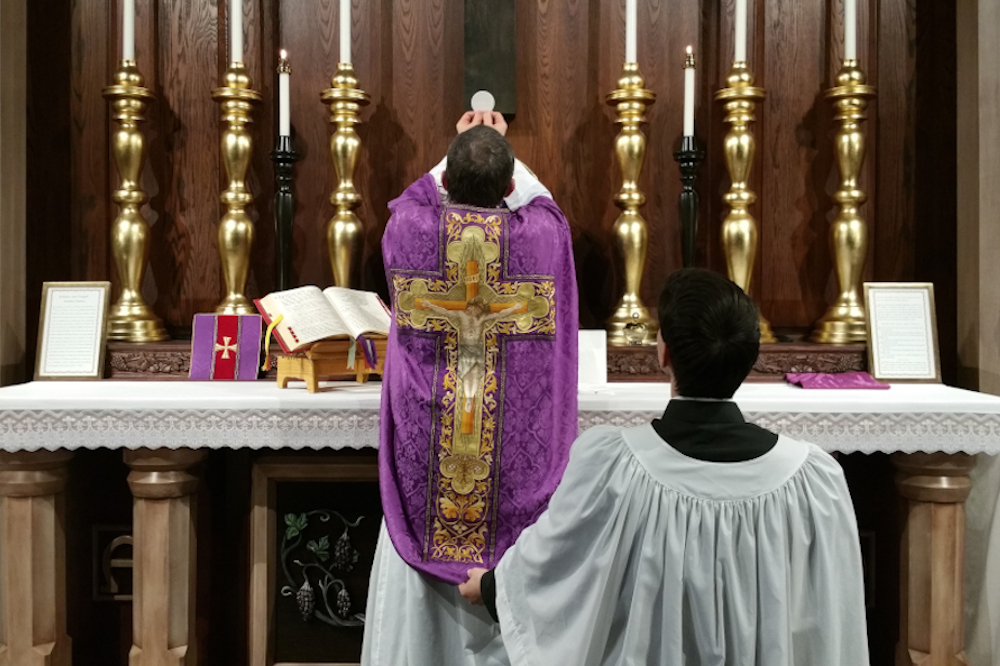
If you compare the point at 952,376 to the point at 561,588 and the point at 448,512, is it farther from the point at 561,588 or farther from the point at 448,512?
the point at 561,588

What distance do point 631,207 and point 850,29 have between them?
944mm

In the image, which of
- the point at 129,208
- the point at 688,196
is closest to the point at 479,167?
the point at 688,196

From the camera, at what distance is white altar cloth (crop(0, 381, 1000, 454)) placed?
9.46 feet

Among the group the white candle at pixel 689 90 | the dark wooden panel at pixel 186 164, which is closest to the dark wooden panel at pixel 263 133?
the dark wooden panel at pixel 186 164

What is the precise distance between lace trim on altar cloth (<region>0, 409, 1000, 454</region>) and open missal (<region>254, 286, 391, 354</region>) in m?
0.24

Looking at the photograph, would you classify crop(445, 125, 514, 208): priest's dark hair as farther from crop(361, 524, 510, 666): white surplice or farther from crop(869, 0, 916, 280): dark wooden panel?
crop(869, 0, 916, 280): dark wooden panel

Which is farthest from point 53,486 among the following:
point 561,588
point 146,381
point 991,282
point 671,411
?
point 991,282

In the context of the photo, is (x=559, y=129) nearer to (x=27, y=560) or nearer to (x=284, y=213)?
(x=284, y=213)

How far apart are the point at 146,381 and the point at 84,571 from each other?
69 centimetres

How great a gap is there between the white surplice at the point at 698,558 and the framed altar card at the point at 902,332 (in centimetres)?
183

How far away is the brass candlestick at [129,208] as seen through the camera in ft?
11.5

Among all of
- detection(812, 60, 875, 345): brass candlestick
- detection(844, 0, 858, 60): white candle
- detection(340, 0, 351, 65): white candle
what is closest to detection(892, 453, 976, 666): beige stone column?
detection(812, 60, 875, 345): brass candlestick

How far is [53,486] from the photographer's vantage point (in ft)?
9.91

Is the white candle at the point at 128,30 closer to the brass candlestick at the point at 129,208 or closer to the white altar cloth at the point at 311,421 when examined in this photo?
the brass candlestick at the point at 129,208
